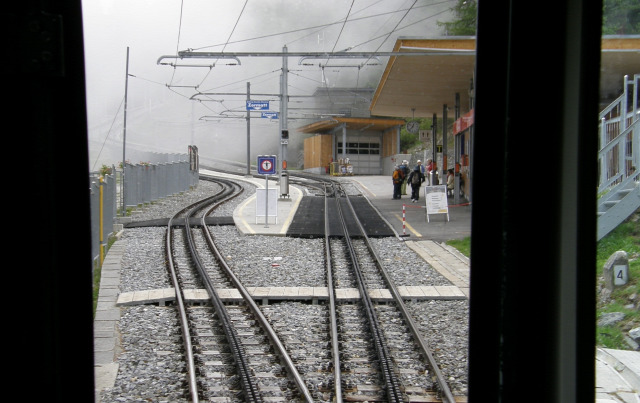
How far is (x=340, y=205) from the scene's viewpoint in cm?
2386

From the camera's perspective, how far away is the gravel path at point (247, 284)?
5.88m

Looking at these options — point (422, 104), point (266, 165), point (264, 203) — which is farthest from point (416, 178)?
point (266, 165)

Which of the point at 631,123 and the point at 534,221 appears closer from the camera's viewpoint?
the point at 534,221

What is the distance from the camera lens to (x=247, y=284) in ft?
34.0

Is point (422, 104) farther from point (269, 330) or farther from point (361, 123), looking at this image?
point (269, 330)

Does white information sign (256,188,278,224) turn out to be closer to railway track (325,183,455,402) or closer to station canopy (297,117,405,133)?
railway track (325,183,455,402)

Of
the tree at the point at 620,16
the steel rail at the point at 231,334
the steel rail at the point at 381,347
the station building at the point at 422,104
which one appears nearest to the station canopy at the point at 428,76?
the station building at the point at 422,104

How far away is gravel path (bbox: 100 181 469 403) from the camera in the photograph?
5.88 meters

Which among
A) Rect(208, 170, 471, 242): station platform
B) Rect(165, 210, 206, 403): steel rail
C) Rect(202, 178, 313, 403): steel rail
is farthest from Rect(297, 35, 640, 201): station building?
Rect(165, 210, 206, 403): steel rail

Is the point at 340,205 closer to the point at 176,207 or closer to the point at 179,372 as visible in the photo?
the point at 176,207

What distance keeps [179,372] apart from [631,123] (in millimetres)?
6147

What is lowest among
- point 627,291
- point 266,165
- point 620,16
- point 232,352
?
point 232,352

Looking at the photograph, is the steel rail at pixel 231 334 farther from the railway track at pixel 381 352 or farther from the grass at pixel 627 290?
the grass at pixel 627 290

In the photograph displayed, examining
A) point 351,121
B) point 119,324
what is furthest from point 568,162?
point 351,121
